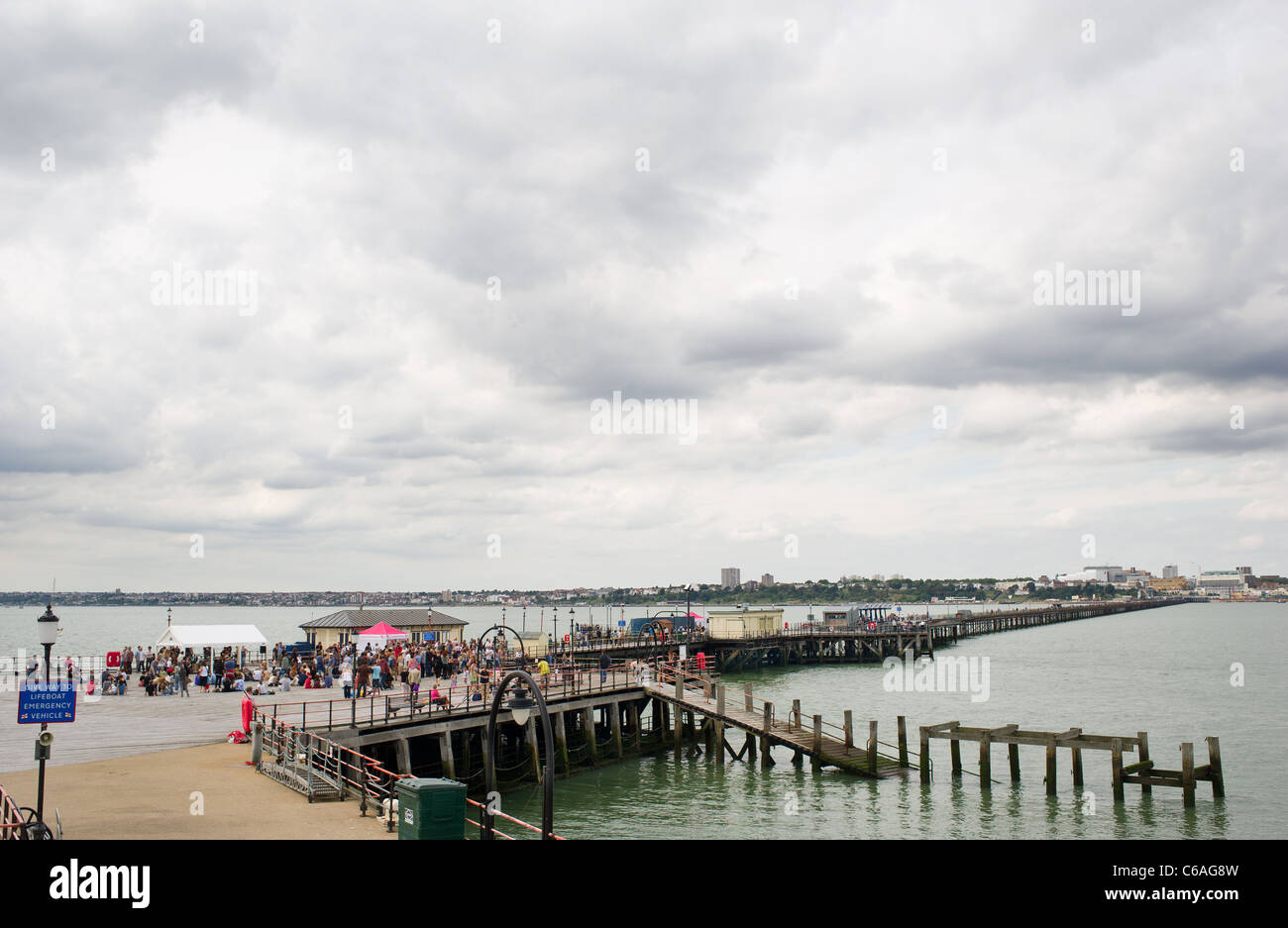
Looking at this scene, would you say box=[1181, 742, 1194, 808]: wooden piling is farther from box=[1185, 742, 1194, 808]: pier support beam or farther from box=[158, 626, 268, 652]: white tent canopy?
box=[158, 626, 268, 652]: white tent canopy

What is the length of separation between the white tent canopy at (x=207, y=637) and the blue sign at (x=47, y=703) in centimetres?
2874

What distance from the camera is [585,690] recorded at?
1396 inches

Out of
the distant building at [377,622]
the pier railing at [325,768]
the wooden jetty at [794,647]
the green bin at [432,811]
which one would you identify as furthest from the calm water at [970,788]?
the distant building at [377,622]

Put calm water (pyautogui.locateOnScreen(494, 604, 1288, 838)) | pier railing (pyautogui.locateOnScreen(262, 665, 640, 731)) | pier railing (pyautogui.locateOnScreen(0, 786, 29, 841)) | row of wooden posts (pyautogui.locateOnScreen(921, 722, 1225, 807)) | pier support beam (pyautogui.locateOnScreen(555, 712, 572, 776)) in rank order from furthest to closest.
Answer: pier support beam (pyautogui.locateOnScreen(555, 712, 572, 776))
row of wooden posts (pyautogui.locateOnScreen(921, 722, 1225, 807))
pier railing (pyautogui.locateOnScreen(262, 665, 640, 731))
calm water (pyautogui.locateOnScreen(494, 604, 1288, 838))
pier railing (pyautogui.locateOnScreen(0, 786, 29, 841))

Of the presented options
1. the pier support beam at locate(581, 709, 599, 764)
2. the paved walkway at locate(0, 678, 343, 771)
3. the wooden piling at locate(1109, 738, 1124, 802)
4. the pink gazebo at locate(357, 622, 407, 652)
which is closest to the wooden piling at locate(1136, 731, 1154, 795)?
the wooden piling at locate(1109, 738, 1124, 802)

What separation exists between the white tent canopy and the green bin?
31641 millimetres

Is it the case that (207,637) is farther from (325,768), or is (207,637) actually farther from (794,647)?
(794,647)

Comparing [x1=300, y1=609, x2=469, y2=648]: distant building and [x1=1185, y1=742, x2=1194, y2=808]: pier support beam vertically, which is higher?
[x1=300, y1=609, x2=469, y2=648]: distant building

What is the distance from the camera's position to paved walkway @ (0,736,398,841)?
15.3 metres

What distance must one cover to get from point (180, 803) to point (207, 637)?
92.8 feet

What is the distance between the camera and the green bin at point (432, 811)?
1373cm
